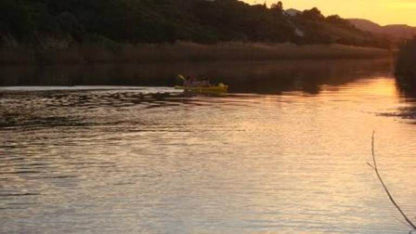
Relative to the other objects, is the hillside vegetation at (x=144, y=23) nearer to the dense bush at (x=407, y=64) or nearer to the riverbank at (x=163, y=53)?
the riverbank at (x=163, y=53)

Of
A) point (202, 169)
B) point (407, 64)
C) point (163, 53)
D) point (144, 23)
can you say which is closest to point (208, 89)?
point (407, 64)

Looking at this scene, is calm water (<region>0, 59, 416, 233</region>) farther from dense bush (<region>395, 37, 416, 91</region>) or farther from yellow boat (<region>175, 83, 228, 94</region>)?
dense bush (<region>395, 37, 416, 91</region>)

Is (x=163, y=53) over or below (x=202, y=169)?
over

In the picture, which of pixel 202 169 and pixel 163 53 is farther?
pixel 163 53

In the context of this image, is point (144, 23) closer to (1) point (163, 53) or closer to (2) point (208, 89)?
(1) point (163, 53)

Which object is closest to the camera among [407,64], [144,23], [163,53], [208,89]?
[208,89]

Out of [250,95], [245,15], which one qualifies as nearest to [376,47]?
[245,15]

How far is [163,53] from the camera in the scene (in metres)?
97.4

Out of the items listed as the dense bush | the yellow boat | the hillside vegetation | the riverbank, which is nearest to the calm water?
the yellow boat

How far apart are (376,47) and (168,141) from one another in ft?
488

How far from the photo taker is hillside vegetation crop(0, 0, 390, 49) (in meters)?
82.9

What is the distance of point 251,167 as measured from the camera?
1767cm

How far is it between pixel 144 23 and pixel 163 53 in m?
7.88

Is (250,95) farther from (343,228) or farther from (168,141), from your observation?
(343,228)
